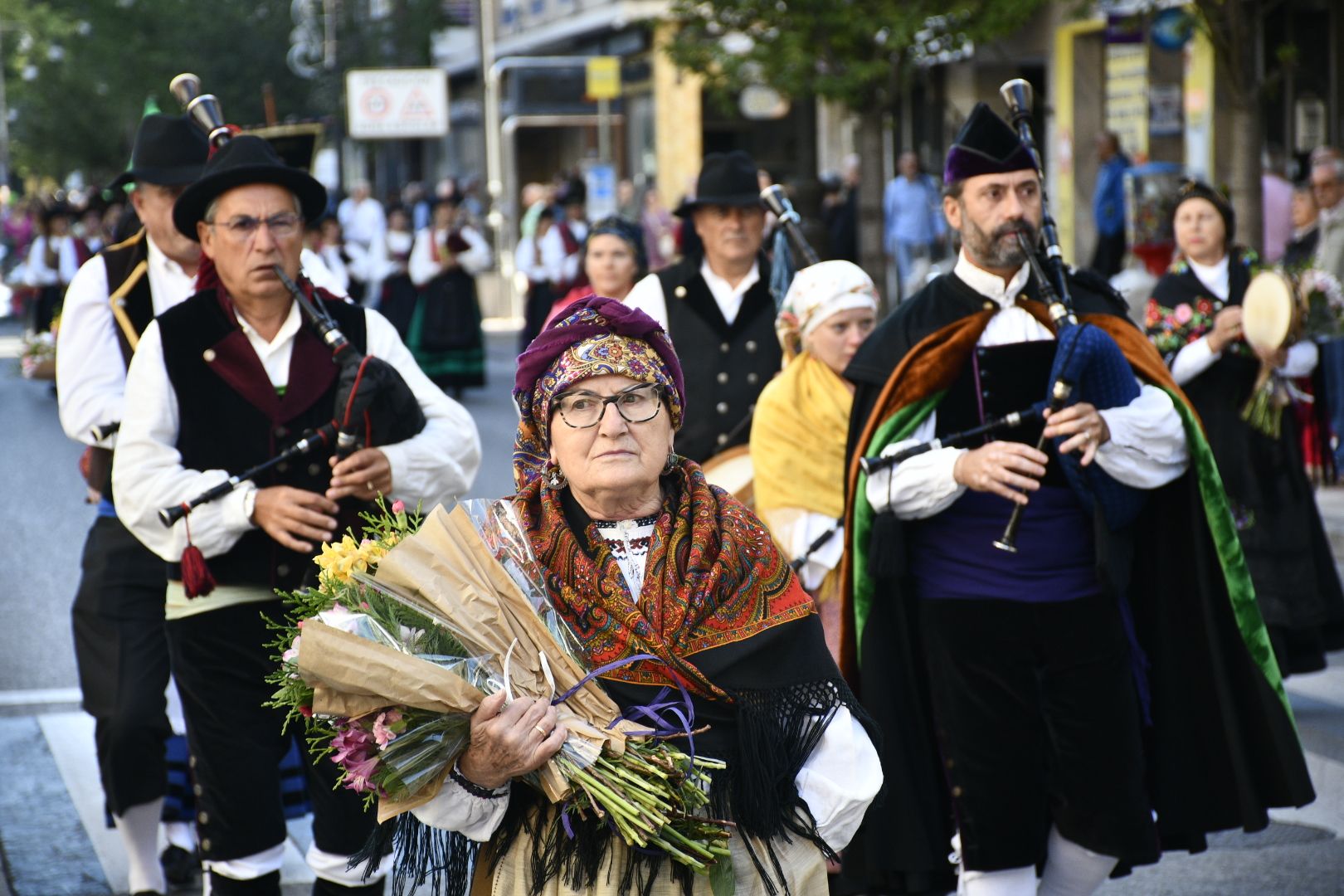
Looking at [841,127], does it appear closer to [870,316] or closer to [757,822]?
[870,316]

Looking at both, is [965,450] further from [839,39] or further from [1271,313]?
[839,39]

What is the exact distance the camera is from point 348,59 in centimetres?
3322

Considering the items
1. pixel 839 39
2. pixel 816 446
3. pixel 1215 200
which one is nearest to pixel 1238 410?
pixel 1215 200

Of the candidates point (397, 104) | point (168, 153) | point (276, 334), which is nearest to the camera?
point (276, 334)

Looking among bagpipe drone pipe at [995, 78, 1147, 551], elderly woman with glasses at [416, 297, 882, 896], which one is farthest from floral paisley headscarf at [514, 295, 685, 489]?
bagpipe drone pipe at [995, 78, 1147, 551]

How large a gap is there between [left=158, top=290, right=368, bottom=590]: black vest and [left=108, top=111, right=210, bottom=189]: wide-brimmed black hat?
892 millimetres

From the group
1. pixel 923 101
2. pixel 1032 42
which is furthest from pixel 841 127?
pixel 1032 42

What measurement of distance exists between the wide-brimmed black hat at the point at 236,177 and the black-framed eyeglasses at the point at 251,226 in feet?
0.23

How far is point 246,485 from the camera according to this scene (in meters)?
4.37

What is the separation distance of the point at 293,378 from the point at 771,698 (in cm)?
185

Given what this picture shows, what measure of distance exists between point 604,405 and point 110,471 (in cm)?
278

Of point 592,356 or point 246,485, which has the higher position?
point 592,356

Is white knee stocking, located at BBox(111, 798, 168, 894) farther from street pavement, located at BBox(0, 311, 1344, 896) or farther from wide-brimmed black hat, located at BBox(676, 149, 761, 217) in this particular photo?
wide-brimmed black hat, located at BBox(676, 149, 761, 217)

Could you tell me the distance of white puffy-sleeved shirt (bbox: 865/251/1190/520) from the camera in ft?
14.5
